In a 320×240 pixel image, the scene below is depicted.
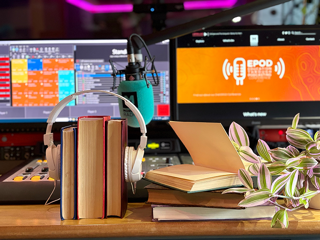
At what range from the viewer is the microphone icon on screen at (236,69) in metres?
1.21

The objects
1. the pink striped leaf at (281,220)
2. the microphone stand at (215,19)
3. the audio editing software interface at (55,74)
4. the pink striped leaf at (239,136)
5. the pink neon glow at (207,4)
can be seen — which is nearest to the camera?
the pink striped leaf at (281,220)

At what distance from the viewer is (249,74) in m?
1.21

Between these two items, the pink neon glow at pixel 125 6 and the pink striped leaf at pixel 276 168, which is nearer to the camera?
the pink striped leaf at pixel 276 168

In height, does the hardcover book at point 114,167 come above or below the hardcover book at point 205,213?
above

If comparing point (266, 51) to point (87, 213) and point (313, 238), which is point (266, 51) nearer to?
point (313, 238)

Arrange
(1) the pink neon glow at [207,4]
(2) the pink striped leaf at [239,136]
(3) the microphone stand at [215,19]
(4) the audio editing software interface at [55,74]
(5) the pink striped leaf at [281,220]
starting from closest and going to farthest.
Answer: (5) the pink striped leaf at [281,220]
(2) the pink striped leaf at [239,136]
(3) the microphone stand at [215,19]
(4) the audio editing software interface at [55,74]
(1) the pink neon glow at [207,4]

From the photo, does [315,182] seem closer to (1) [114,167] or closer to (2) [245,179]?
(2) [245,179]

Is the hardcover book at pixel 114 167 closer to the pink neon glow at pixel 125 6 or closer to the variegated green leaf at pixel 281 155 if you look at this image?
the variegated green leaf at pixel 281 155

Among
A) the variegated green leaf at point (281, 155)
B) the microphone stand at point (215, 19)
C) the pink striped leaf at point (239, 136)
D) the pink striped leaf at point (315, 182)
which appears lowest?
the pink striped leaf at point (315, 182)

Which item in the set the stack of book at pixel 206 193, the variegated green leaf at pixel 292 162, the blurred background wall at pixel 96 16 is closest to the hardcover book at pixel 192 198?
the stack of book at pixel 206 193

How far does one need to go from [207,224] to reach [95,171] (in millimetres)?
248

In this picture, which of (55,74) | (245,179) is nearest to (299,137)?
(245,179)

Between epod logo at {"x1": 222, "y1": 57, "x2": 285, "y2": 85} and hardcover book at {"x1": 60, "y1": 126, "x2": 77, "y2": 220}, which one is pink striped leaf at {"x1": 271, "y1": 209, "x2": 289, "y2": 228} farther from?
epod logo at {"x1": 222, "y1": 57, "x2": 285, "y2": 85}

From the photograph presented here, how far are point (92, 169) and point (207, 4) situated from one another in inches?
42.8
